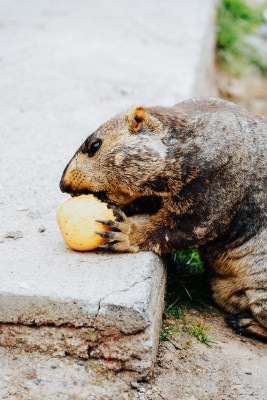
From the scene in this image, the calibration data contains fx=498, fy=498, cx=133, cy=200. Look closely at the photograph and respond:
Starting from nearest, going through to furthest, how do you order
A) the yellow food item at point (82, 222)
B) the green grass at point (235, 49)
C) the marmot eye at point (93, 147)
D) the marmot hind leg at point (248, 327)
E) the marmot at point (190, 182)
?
the yellow food item at point (82, 222) → the marmot at point (190, 182) → the marmot eye at point (93, 147) → the marmot hind leg at point (248, 327) → the green grass at point (235, 49)

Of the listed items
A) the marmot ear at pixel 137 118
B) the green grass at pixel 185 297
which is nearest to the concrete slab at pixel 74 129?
the green grass at pixel 185 297

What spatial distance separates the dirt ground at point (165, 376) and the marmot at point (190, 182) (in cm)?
43

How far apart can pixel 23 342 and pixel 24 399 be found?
383 mm

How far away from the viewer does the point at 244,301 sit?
3703 millimetres

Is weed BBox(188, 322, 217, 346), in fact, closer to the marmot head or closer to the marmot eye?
the marmot head

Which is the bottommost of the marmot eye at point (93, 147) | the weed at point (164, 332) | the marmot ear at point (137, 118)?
the weed at point (164, 332)

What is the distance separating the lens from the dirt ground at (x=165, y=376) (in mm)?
2709

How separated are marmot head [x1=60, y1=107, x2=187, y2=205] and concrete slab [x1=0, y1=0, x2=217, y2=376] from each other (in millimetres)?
440

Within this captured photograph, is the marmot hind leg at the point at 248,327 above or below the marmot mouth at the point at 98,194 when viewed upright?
below

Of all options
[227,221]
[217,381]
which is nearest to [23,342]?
[217,381]

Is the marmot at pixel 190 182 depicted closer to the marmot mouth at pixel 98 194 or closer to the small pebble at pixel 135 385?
the marmot mouth at pixel 98 194

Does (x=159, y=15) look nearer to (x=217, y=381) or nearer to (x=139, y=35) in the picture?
(x=139, y=35)

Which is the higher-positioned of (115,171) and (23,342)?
(115,171)

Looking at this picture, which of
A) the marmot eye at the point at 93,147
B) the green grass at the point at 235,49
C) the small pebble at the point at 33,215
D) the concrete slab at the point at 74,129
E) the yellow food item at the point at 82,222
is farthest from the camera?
the green grass at the point at 235,49
